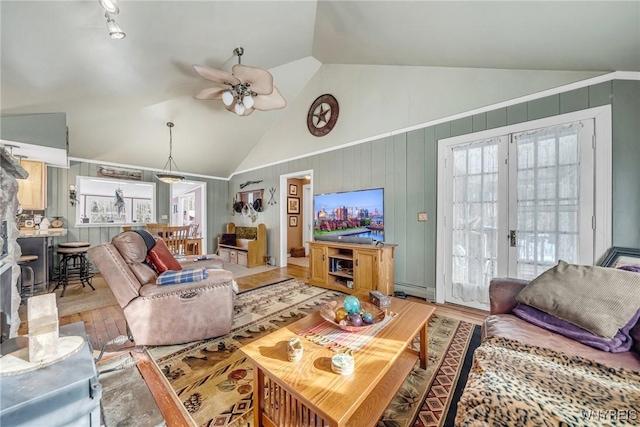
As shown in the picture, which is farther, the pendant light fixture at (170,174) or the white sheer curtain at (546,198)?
the pendant light fixture at (170,174)

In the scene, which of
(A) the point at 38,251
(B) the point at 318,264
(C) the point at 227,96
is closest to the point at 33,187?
(A) the point at 38,251

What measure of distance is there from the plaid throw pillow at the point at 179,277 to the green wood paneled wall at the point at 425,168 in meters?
2.57

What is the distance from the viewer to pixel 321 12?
2783 mm

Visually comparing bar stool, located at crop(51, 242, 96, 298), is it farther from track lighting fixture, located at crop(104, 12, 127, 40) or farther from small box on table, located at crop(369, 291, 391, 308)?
small box on table, located at crop(369, 291, 391, 308)

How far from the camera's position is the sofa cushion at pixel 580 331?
1.34 metres

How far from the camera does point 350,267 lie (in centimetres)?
376

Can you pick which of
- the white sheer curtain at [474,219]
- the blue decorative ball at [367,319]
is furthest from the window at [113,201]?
the white sheer curtain at [474,219]

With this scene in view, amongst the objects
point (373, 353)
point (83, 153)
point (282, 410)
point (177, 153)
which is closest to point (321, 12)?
point (373, 353)

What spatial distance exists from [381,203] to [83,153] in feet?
18.2

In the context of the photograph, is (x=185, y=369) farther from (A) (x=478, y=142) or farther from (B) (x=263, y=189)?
(B) (x=263, y=189)

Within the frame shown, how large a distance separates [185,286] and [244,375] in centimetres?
86

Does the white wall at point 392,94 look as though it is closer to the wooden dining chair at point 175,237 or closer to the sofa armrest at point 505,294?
the sofa armrest at point 505,294

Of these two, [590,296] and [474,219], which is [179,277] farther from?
[474,219]

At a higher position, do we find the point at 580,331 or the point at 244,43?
the point at 244,43
